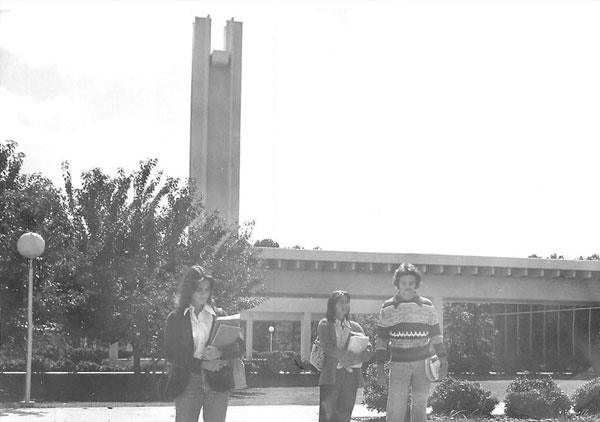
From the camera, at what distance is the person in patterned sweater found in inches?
315

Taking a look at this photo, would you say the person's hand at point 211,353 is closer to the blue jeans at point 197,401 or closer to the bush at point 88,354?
the blue jeans at point 197,401

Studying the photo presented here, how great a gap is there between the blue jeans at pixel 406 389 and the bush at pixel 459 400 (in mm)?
4537

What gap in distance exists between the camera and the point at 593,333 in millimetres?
44656

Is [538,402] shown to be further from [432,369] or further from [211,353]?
[211,353]

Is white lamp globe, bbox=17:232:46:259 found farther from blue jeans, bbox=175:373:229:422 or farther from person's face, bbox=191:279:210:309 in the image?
blue jeans, bbox=175:373:229:422

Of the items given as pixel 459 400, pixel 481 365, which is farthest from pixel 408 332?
pixel 481 365

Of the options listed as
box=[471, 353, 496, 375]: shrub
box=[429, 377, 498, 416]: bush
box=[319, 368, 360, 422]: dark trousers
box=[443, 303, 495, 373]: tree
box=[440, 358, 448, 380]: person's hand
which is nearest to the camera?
box=[440, 358, 448, 380]: person's hand

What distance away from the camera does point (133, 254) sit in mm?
20656

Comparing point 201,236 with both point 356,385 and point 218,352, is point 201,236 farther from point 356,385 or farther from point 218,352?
point 218,352

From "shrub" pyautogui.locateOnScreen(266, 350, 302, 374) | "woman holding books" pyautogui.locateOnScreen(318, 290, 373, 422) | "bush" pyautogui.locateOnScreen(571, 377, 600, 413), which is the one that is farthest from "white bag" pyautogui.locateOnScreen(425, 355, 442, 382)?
"shrub" pyautogui.locateOnScreen(266, 350, 302, 374)

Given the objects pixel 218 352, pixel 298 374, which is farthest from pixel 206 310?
pixel 298 374

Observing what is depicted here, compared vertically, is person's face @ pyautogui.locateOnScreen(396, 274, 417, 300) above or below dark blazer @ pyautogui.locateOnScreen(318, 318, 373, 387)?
above

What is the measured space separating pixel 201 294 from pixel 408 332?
235cm

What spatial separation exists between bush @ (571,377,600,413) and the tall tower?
35183 millimetres
